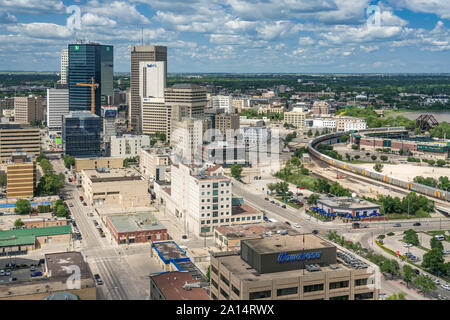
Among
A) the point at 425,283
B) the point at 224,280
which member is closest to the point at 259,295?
the point at 224,280

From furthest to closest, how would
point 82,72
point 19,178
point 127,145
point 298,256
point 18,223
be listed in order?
point 82,72, point 127,145, point 19,178, point 18,223, point 298,256

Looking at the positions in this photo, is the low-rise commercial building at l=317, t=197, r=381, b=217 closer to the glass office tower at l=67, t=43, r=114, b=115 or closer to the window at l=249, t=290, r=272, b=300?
the window at l=249, t=290, r=272, b=300

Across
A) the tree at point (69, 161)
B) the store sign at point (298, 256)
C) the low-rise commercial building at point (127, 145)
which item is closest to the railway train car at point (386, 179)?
the low-rise commercial building at point (127, 145)

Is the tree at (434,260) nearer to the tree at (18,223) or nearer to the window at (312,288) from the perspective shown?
the window at (312,288)

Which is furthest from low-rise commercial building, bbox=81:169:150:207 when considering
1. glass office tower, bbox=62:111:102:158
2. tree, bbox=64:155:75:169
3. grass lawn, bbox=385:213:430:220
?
grass lawn, bbox=385:213:430:220

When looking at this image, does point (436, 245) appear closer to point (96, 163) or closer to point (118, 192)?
point (118, 192)

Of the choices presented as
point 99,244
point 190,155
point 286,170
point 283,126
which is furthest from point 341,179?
point 283,126
